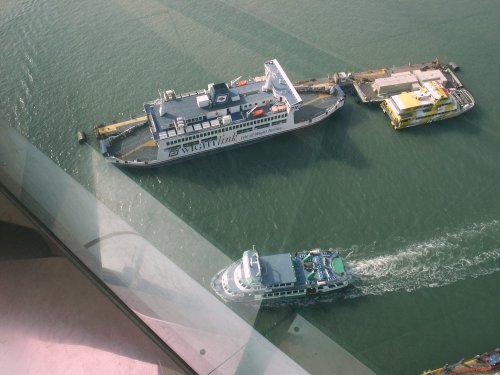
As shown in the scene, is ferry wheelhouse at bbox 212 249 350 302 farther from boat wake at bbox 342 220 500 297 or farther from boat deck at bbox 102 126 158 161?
boat deck at bbox 102 126 158 161

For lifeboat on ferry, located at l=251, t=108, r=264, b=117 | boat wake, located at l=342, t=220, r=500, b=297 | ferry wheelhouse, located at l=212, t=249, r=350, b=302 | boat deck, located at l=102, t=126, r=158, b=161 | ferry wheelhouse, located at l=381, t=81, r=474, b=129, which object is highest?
boat deck, located at l=102, t=126, r=158, b=161

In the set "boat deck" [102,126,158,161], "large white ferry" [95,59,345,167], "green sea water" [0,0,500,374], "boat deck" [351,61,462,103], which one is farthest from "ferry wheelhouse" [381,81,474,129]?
"boat deck" [102,126,158,161]

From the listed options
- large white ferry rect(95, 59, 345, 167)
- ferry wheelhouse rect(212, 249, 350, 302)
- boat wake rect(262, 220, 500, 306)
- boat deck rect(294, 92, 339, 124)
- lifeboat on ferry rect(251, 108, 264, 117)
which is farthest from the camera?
boat deck rect(294, 92, 339, 124)

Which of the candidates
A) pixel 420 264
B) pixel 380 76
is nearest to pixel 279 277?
pixel 420 264

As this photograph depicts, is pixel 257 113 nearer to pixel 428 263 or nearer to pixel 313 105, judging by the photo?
pixel 313 105

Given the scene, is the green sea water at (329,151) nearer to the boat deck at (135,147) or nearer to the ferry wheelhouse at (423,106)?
the ferry wheelhouse at (423,106)

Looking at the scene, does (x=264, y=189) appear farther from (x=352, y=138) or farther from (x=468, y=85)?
(x=468, y=85)
